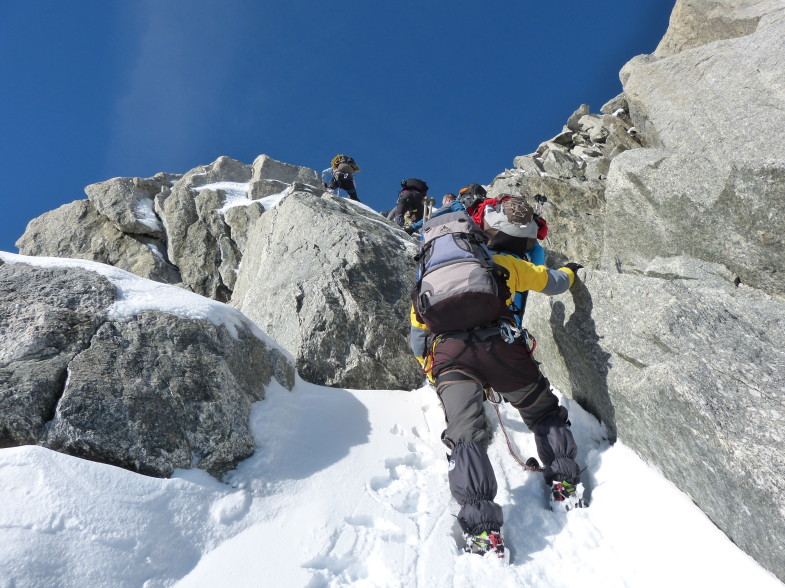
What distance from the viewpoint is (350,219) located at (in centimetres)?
1061

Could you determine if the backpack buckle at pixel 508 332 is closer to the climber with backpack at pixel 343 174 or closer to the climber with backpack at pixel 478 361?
the climber with backpack at pixel 478 361

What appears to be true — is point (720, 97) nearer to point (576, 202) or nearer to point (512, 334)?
point (576, 202)

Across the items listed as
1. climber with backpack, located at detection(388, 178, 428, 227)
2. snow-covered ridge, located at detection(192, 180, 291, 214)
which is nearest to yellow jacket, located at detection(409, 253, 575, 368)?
climber with backpack, located at detection(388, 178, 428, 227)

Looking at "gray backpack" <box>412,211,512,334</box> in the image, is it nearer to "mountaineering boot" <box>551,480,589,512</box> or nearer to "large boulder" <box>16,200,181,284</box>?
"mountaineering boot" <box>551,480,589,512</box>

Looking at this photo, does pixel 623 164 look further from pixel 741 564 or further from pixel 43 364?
pixel 43 364

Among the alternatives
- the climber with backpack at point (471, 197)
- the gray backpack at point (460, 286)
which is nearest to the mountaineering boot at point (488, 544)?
the gray backpack at point (460, 286)

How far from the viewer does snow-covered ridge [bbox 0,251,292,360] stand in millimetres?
5695

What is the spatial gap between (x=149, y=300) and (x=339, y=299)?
337 centimetres

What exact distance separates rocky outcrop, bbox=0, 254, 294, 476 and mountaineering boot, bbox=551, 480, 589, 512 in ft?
11.5

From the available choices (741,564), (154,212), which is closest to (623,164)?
(741,564)

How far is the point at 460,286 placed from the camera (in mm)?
5152

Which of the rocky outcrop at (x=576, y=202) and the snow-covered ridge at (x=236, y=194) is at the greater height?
the snow-covered ridge at (x=236, y=194)

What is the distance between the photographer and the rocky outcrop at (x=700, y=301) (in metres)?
4.12

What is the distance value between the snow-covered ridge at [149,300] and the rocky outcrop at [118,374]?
23 mm
